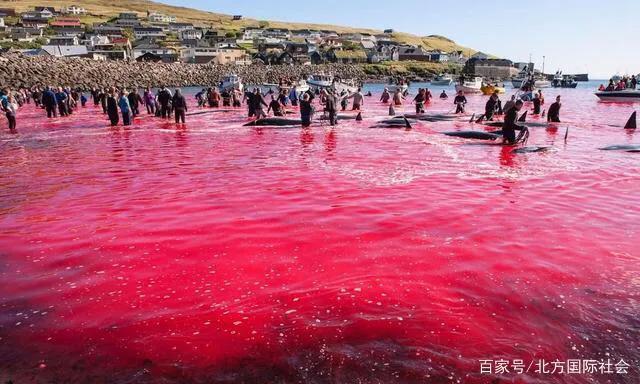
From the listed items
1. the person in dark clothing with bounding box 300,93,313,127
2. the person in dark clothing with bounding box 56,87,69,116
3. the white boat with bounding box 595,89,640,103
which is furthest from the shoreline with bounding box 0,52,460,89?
the white boat with bounding box 595,89,640,103

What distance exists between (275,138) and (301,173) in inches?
279

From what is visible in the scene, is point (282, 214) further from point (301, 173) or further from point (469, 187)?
point (469, 187)

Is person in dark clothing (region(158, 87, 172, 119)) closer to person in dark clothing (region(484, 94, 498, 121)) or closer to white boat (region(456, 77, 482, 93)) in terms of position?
person in dark clothing (region(484, 94, 498, 121))

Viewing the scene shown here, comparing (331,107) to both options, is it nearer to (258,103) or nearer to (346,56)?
(258,103)

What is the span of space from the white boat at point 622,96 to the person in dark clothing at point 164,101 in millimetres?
44611

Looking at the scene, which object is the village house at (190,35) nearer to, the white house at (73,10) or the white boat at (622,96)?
the white house at (73,10)

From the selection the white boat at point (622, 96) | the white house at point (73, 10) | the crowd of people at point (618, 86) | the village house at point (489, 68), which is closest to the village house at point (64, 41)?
the white house at point (73, 10)

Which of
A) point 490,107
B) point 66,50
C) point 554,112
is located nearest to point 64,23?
point 66,50

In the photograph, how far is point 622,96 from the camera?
44281 mm

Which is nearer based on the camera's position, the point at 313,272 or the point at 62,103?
the point at 313,272

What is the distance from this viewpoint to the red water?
14.0 feet

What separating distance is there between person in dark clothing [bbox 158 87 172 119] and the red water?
1400cm

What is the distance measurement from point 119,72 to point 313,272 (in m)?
80.6

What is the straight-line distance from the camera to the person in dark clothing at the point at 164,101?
2600cm
